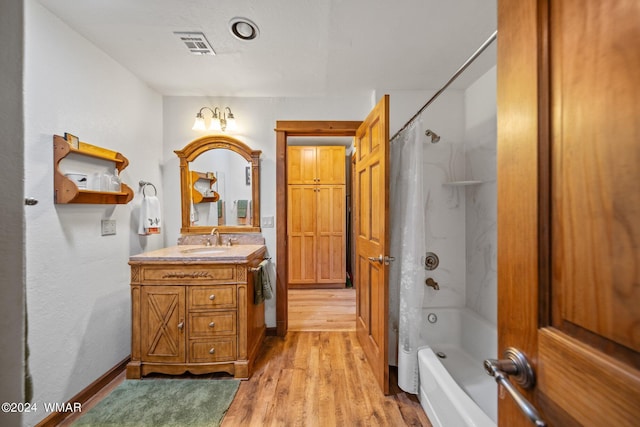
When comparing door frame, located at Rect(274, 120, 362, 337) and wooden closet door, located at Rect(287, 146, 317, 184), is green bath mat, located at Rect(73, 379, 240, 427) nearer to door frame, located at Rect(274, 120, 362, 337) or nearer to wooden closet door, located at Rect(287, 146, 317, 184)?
door frame, located at Rect(274, 120, 362, 337)

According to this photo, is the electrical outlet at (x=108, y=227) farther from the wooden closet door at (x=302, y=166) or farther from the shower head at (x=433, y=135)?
the shower head at (x=433, y=135)

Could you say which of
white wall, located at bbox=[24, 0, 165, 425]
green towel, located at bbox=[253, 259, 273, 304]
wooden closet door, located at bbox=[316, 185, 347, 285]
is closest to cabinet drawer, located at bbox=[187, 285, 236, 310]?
green towel, located at bbox=[253, 259, 273, 304]

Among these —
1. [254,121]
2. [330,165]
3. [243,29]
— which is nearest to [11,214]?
[243,29]

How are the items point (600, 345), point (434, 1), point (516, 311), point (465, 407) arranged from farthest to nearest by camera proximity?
point (434, 1), point (465, 407), point (516, 311), point (600, 345)

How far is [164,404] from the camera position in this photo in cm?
153

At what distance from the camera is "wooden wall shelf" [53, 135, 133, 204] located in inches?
55.9

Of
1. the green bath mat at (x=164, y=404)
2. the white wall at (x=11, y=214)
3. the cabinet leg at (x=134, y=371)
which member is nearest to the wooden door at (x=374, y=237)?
the green bath mat at (x=164, y=404)

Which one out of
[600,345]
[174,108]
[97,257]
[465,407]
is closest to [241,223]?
[97,257]

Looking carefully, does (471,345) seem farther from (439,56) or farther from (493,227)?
(439,56)

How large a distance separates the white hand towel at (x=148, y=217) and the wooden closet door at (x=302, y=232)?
1.93m

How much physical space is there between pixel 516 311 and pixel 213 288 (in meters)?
1.78

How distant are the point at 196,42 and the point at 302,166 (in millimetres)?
2268

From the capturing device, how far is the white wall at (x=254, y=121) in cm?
241

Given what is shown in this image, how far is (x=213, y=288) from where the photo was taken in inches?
69.2
